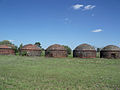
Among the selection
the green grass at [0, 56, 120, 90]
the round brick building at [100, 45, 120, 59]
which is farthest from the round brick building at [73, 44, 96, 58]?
the green grass at [0, 56, 120, 90]

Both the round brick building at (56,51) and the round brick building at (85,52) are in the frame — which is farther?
the round brick building at (56,51)

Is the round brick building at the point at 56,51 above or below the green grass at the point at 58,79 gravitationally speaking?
above

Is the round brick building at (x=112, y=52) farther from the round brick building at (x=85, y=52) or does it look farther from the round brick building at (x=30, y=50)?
the round brick building at (x=30, y=50)

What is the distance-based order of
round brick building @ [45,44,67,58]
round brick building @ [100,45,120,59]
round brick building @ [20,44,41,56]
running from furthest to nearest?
round brick building @ [20,44,41,56]
round brick building @ [45,44,67,58]
round brick building @ [100,45,120,59]

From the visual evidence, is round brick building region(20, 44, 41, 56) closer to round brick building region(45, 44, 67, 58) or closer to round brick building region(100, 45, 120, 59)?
round brick building region(45, 44, 67, 58)

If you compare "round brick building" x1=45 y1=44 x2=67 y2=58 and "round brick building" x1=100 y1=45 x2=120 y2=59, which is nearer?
"round brick building" x1=100 y1=45 x2=120 y2=59

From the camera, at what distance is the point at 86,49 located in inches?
1400

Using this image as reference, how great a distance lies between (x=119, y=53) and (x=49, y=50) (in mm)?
21127

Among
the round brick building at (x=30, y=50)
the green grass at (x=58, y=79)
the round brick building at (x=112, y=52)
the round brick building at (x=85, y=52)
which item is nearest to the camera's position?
the green grass at (x=58, y=79)

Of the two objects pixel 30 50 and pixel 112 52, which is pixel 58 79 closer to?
pixel 112 52

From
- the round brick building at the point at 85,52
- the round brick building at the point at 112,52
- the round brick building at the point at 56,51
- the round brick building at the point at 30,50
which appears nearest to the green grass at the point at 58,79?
the round brick building at the point at 85,52

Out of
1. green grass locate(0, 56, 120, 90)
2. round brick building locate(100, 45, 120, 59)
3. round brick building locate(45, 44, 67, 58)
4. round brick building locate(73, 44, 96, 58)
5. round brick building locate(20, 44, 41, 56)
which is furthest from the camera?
round brick building locate(20, 44, 41, 56)

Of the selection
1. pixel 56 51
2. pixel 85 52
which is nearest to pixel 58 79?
pixel 85 52

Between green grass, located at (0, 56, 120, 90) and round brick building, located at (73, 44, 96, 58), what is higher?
round brick building, located at (73, 44, 96, 58)
